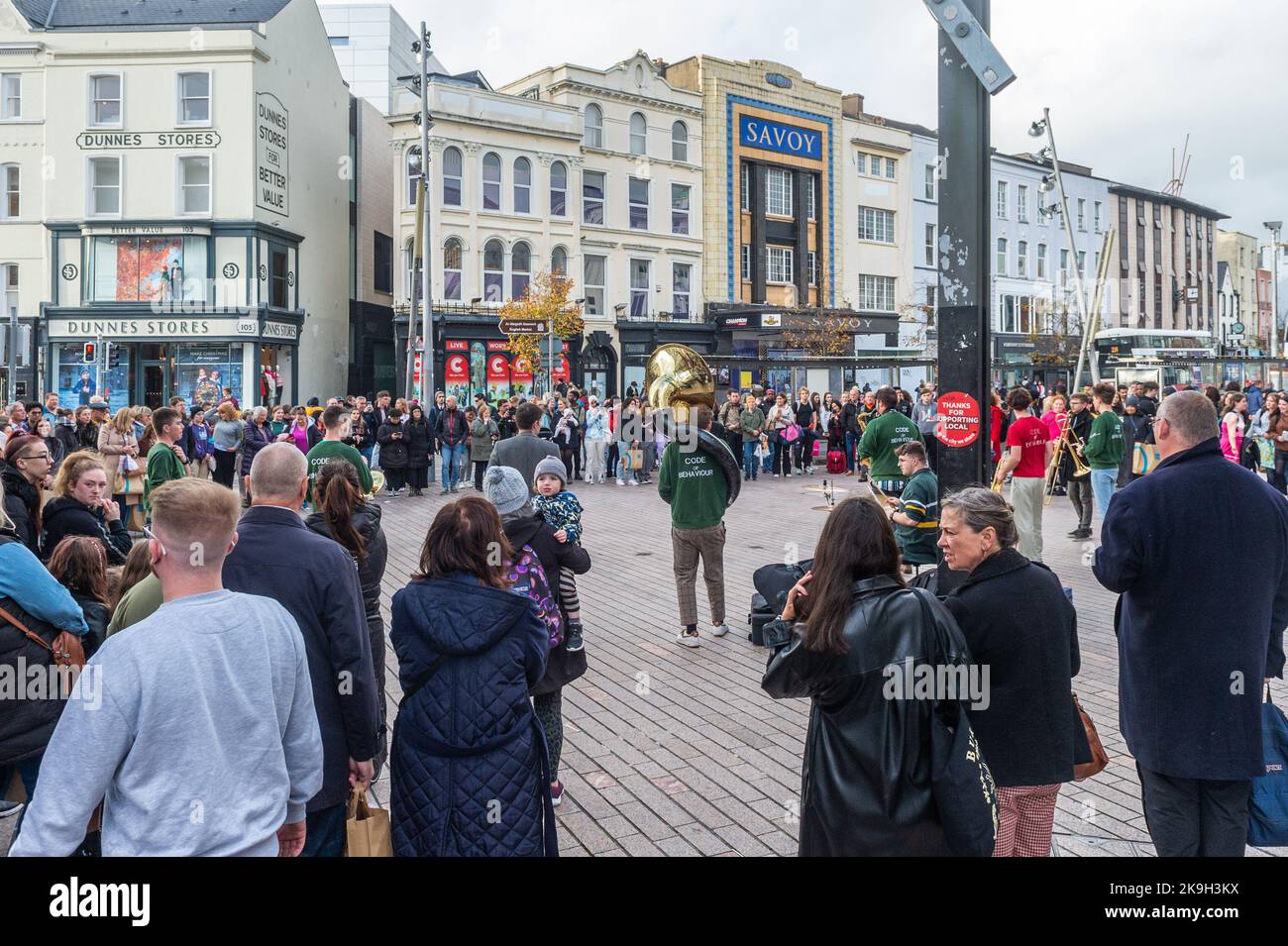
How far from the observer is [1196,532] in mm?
3564

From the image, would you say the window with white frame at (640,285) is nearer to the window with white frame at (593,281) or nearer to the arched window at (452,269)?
the window with white frame at (593,281)

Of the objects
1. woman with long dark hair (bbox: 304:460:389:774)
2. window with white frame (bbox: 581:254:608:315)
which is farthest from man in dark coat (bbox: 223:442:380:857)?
window with white frame (bbox: 581:254:608:315)

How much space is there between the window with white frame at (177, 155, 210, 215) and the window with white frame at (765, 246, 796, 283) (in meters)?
21.2

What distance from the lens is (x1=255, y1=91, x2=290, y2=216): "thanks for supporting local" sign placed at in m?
31.5

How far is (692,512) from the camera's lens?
8156mm

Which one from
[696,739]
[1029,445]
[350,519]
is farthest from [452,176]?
[350,519]

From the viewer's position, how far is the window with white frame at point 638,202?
127 ft

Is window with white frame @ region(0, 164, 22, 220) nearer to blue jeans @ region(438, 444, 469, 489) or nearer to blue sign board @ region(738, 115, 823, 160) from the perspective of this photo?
blue jeans @ region(438, 444, 469, 489)

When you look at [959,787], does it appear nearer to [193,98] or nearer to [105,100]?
[193,98]

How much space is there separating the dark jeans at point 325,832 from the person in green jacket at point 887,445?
21.8ft

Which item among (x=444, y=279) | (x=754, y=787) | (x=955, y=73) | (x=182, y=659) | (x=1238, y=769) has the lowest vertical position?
(x=754, y=787)
